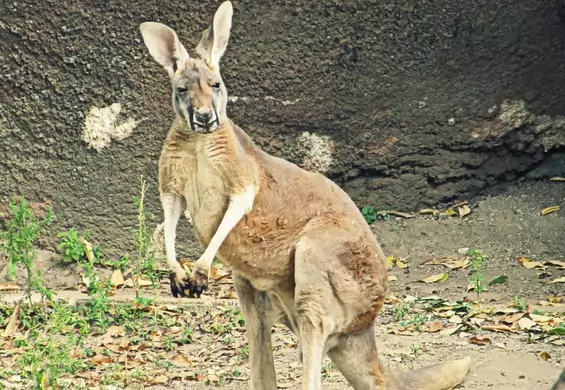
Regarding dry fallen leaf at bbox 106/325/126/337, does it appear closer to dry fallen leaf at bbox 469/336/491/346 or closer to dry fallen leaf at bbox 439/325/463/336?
dry fallen leaf at bbox 439/325/463/336

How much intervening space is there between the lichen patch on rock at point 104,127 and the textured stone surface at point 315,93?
0.02m

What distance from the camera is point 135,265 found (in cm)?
775

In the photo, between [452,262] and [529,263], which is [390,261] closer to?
[452,262]

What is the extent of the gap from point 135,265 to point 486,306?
7.89 ft

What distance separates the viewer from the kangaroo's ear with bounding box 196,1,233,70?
5.35 m

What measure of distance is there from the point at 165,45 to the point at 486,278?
3.05 metres

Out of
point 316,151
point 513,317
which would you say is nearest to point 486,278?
point 513,317

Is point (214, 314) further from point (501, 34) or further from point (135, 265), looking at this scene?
point (501, 34)

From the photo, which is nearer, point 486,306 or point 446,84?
point 486,306

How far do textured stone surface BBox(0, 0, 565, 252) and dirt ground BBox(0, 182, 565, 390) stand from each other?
0.88 feet

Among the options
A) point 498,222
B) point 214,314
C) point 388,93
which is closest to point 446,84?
point 388,93

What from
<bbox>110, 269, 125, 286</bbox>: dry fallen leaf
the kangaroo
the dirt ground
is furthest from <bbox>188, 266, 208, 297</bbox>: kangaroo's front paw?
<bbox>110, 269, 125, 286</bbox>: dry fallen leaf

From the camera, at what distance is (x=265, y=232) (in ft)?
17.4

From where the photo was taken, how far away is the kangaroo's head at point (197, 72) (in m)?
5.09
